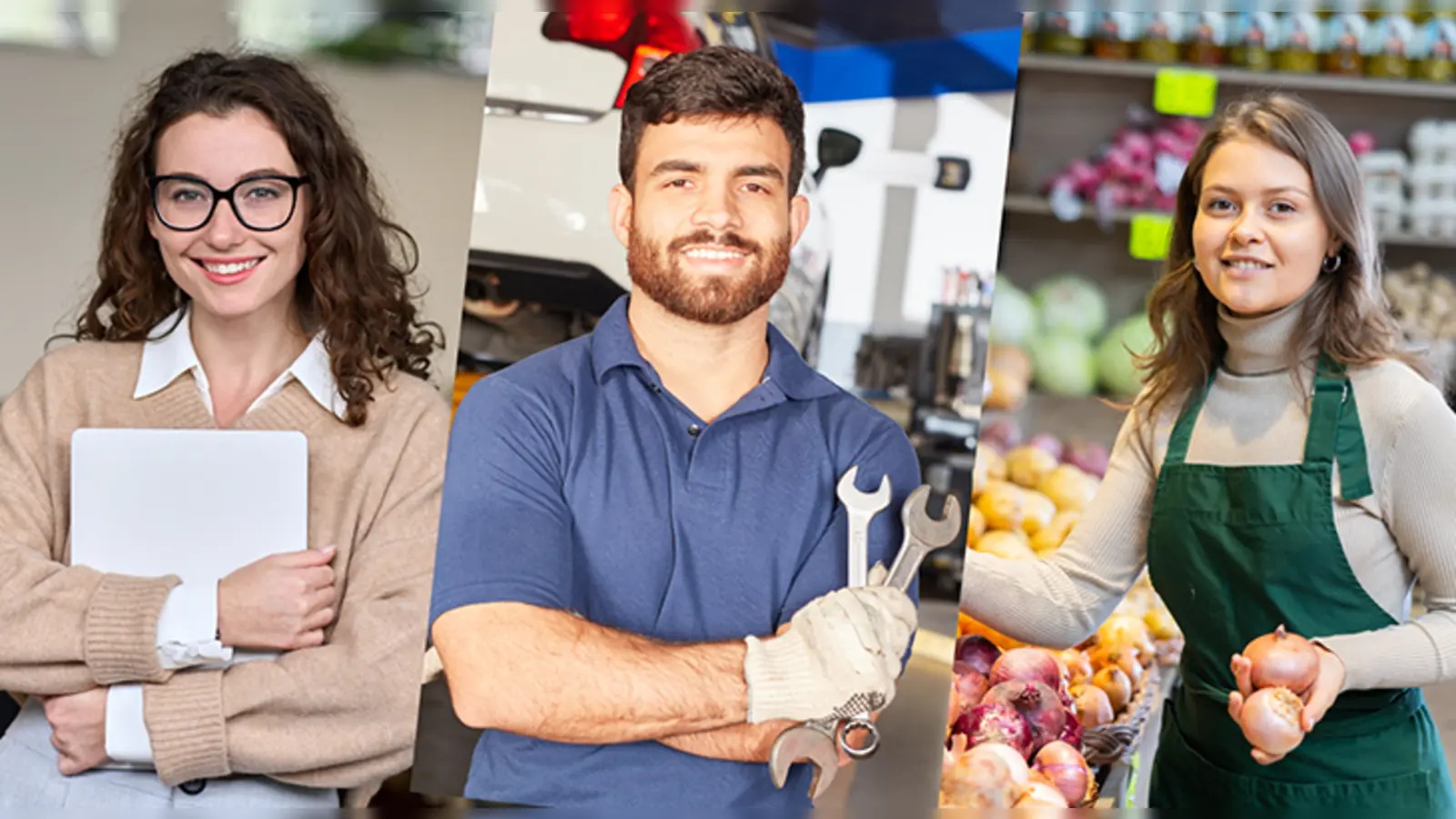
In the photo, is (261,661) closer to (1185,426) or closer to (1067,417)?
(1185,426)

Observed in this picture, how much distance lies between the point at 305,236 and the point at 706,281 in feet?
1.82

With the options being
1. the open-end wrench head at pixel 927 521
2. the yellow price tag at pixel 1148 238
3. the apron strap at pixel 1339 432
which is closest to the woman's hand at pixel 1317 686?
the apron strap at pixel 1339 432

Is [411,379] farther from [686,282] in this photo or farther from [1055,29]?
[1055,29]

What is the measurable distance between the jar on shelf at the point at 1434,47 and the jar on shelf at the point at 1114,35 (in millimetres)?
552

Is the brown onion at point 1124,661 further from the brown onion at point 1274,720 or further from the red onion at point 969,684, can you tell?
the brown onion at point 1274,720

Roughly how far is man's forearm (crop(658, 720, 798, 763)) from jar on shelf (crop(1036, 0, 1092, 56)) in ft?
5.50

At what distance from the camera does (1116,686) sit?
2.13 metres

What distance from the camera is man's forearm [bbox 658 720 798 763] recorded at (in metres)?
1.70

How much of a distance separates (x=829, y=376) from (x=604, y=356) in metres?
0.29

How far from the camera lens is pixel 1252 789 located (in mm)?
1919

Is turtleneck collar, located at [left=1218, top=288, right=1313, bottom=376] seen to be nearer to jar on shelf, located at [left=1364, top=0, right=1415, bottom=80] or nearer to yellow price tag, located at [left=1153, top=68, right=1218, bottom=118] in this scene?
yellow price tag, located at [left=1153, top=68, right=1218, bottom=118]

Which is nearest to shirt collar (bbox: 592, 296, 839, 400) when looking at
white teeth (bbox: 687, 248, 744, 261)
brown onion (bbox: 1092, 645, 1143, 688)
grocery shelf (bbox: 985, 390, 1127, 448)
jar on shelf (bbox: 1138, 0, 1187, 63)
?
white teeth (bbox: 687, 248, 744, 261)

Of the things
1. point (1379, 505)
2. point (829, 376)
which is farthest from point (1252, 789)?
point (829, 376)

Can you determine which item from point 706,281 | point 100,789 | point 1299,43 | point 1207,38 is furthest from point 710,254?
point 1299,43
